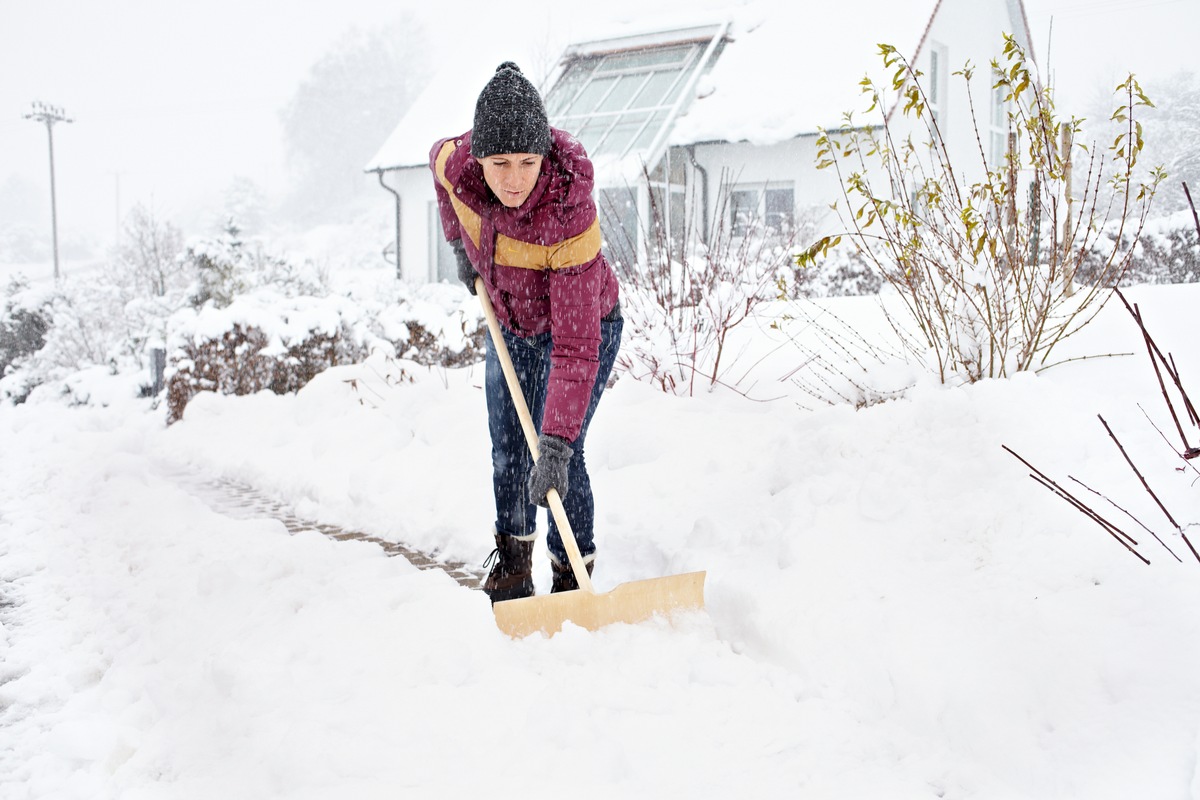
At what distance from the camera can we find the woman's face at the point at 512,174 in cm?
239

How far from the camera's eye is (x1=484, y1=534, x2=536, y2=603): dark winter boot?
116 inches

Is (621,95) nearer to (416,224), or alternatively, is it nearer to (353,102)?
(416,224)

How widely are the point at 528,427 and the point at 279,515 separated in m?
2.13


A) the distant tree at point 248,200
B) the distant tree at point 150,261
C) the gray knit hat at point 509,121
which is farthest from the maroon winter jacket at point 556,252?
the distant tree at point 248,200

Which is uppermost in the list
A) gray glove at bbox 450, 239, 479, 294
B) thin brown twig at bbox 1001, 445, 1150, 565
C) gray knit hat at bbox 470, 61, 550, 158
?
gray knit hat at bbox 470, 61, 550, 158

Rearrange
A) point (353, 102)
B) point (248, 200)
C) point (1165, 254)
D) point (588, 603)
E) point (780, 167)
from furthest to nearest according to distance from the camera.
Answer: point (353, 102)
point (248, 200)
point (780, 167)
point (1165, 254)
point (588, 603)

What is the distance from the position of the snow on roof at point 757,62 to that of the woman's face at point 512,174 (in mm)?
10368

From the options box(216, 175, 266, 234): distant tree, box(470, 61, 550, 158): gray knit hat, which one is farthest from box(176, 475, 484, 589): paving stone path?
box(216, 175, 266, 234): distant tree

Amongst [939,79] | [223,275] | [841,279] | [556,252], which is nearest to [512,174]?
[556,252]

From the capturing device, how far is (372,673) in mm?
2242

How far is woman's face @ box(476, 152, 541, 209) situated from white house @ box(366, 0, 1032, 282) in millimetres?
9328

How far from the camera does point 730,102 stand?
13.4 m

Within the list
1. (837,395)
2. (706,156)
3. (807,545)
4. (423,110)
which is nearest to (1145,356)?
(837,395)

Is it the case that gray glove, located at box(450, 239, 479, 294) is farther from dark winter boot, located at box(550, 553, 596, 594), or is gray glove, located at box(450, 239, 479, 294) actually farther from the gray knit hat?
dark winter boot, located at box(550, 553, 596, 594)
